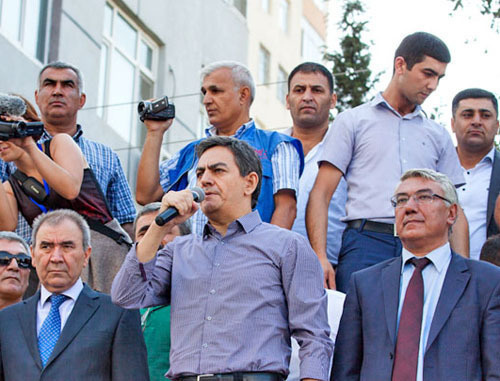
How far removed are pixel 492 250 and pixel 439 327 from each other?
1661 mm

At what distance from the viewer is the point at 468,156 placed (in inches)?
333

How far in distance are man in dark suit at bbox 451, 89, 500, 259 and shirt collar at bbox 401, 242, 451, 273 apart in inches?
67.5

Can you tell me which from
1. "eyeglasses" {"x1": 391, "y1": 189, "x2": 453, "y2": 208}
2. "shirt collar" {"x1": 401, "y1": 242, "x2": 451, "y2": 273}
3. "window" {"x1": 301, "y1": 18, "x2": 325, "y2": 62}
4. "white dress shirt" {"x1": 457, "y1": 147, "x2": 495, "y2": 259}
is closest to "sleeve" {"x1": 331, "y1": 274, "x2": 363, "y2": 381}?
"shirt collar" {"x1": 401, "y1": 242, "x2": 451, "y2": 273}

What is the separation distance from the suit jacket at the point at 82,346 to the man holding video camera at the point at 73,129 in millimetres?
1659

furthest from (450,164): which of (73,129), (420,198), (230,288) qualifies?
(73,129)

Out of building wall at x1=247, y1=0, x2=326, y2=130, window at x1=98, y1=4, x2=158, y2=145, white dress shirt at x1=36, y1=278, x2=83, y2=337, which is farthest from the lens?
building wall at x1=247, y1=0, x2=326, y2=130

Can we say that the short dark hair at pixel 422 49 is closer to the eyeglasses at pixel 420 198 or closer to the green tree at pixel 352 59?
the eyeglasses at pixel 420 198

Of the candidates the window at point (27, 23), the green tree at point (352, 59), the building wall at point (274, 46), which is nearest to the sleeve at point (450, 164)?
the window at point (27, 23)

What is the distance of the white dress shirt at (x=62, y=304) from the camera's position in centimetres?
628

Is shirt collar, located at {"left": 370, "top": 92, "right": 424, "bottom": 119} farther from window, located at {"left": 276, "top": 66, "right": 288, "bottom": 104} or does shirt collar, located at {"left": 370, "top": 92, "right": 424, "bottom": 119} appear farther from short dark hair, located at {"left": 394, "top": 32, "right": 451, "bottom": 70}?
window, located at {"left": 276, "top": 66, "right": 288, "bottom": 104}

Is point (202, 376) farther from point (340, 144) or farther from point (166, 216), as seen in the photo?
point (340, 144)

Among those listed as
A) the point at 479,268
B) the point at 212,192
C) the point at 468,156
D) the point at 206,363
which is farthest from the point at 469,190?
the point at 206,363

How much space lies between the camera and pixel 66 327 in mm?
6133

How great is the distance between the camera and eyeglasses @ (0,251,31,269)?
288 inches
